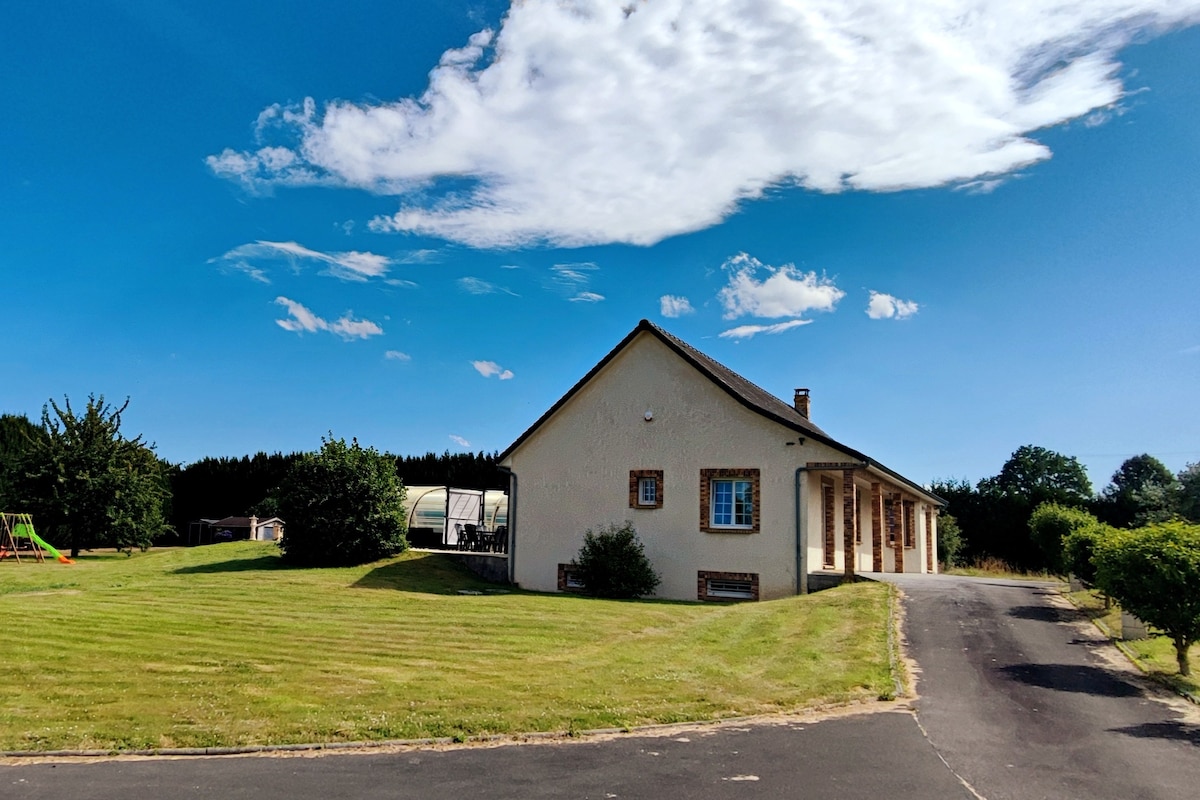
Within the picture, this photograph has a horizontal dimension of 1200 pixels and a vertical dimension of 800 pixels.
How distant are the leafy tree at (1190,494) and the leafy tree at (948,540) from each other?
10.7 meters

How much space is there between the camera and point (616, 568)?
21.1 m

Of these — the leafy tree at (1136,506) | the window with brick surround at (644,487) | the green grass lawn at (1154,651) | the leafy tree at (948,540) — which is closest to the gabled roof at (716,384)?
the window with brick surround at (644,487)

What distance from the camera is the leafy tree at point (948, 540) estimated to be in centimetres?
3609

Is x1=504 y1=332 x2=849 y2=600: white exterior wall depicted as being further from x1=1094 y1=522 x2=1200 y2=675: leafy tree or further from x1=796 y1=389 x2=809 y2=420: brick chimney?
x1=796 y1=389 x2=809 y2=420: brick chimney

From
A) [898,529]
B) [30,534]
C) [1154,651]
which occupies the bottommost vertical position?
[1154,651]

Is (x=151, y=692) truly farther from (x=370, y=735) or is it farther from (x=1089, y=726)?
(x=1089, y=726)

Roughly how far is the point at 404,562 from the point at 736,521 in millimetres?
10889

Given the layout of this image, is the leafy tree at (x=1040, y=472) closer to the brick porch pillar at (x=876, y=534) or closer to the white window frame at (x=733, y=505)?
the brick porch pillar at (x=876, y=534)

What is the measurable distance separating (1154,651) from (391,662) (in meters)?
11.4

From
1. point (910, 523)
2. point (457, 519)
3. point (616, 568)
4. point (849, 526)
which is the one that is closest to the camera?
point (849, 526)

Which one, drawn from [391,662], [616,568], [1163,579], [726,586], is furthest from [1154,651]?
[616,568]

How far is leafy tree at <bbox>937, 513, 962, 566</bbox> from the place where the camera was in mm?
36094

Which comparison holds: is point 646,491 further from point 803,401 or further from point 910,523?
point 910,523

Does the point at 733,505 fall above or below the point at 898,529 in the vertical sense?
above
